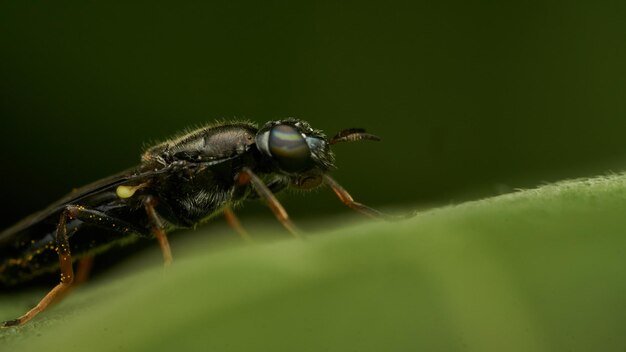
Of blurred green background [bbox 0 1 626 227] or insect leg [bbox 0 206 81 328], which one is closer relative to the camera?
insect leg [bbox 0 206 81 328]

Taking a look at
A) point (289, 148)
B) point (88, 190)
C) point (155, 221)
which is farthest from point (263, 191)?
point (88, 190)

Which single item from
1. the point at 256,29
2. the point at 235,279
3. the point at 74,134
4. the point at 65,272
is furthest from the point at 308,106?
the point at 235,279

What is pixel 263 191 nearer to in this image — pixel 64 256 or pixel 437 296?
pixel 64 256

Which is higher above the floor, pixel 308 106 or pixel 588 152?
pixel 308 106

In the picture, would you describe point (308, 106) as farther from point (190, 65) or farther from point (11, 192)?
point (11, 192)

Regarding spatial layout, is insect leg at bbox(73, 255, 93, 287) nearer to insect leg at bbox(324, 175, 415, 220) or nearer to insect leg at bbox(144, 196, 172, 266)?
insect leg at bbox(144, 196, 172, 266)

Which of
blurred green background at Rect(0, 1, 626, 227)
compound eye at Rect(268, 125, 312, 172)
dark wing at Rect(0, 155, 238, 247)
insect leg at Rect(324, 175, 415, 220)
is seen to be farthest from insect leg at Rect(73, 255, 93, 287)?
insect leg at Rect(324, 175, 415, 220)
